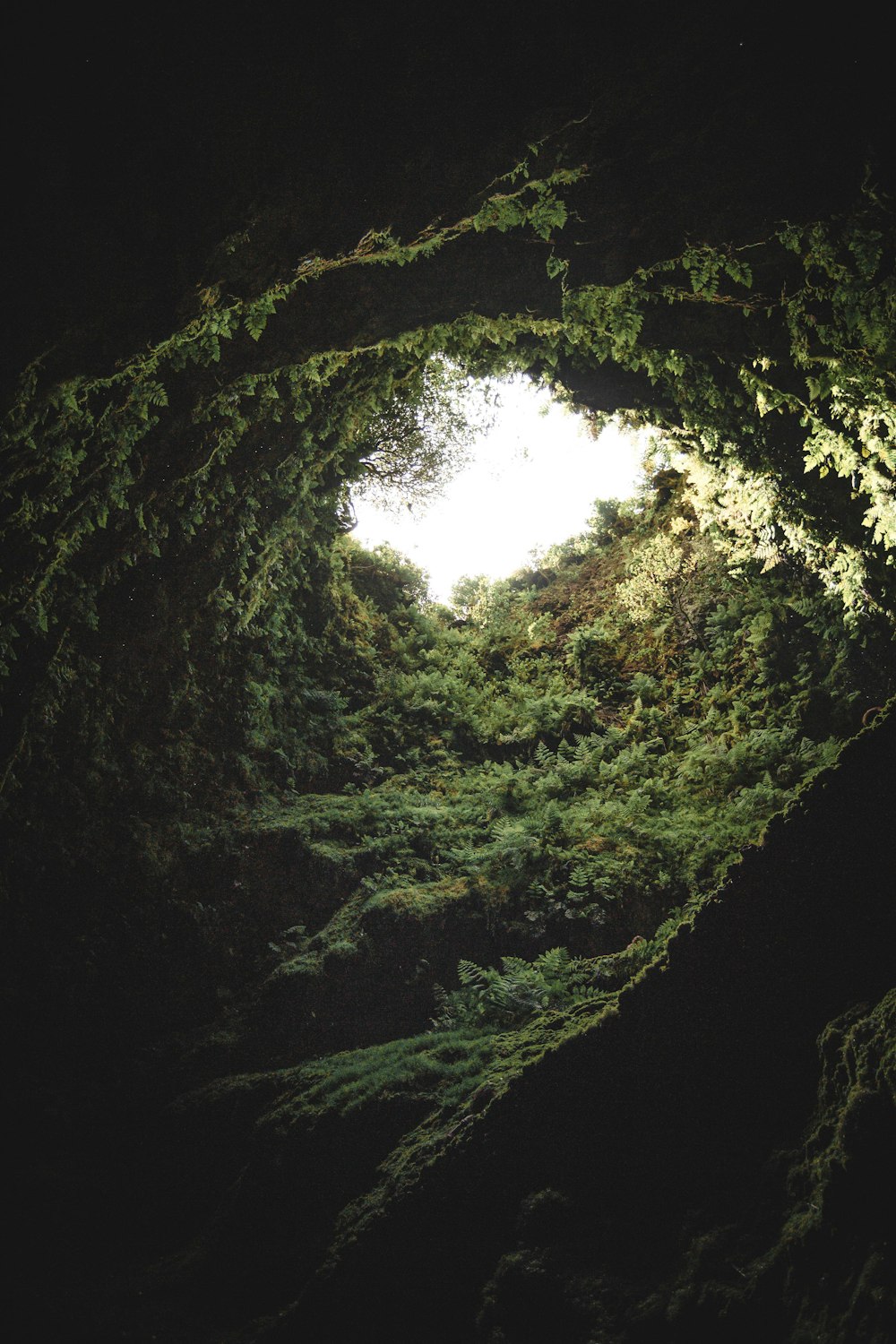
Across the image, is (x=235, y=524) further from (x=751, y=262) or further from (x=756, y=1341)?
(x=756, y=1341)

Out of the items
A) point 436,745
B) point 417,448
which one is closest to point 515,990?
point 436,745

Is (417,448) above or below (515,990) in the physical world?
above

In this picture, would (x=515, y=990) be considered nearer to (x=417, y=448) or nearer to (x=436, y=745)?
(x=436, y=745)

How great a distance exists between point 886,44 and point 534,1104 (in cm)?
606

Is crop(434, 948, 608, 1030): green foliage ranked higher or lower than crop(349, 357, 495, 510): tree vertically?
lower

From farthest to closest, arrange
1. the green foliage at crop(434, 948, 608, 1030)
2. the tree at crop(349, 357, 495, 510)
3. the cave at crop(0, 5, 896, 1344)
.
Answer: the tree at crop(349, 357, 495, 510), the green foliage at crop(434, 948, 608, 1030), the cave at crop(0, 5, 896, 1344)

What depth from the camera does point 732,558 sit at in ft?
30.1

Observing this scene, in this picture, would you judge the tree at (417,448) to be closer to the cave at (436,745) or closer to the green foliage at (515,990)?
the cave at (436,745)

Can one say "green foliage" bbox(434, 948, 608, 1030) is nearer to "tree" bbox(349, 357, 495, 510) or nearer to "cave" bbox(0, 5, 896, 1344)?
"cave" bbox(0, 5, 896, 1344)

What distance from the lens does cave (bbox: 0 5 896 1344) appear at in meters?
3.04

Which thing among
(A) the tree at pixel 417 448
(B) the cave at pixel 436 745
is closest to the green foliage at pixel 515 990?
(B) the cave at pixel 436 745

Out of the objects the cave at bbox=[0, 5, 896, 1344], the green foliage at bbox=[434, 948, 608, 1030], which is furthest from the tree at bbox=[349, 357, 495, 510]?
the green foliage at bbox=[434, 948, 608, 1030]

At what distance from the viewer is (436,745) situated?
36.6ft

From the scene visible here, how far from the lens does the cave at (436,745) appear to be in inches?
119
